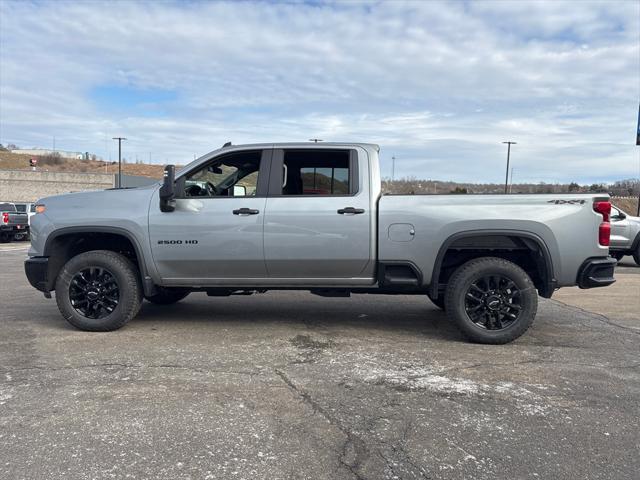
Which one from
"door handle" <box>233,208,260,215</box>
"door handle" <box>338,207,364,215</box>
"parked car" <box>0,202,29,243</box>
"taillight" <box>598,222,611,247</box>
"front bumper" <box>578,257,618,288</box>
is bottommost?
"parked car" <box>0,202,29,243</box>

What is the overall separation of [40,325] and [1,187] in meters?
57.4

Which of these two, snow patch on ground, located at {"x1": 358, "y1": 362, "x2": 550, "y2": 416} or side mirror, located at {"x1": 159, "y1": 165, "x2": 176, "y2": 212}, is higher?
side mirror, located at {"x1": 159, "y1": 165, "x2": 176, "y2": 212}

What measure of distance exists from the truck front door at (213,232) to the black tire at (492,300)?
80.8 inches

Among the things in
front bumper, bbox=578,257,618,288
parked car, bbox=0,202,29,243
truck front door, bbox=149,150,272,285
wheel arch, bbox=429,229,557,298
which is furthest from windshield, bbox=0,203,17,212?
front bumper, bbox=578,257,618,288

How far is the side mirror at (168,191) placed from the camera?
5.52m

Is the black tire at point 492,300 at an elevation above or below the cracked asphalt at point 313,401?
above

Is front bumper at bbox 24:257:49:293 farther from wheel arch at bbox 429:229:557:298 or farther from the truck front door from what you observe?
wheel arch at bbox 429:229:557:298

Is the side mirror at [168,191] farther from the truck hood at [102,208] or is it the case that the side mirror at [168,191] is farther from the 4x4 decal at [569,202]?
the 4x4 decal at [569,202]

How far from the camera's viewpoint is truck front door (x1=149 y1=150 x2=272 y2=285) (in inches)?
223

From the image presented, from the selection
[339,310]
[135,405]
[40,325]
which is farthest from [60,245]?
[339,310]

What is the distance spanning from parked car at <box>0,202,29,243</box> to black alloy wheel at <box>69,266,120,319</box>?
18.0 metres

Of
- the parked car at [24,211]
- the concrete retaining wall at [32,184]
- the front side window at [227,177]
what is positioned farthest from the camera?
the concrete retaining wall at [32,184]

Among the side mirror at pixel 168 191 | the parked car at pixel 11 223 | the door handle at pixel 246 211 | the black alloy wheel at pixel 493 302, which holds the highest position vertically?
the side mirror at pixel 168 191

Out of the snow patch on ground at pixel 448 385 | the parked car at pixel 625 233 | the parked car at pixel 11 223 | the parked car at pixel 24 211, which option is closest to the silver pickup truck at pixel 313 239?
the snow patch on ground at pixel 448 385
